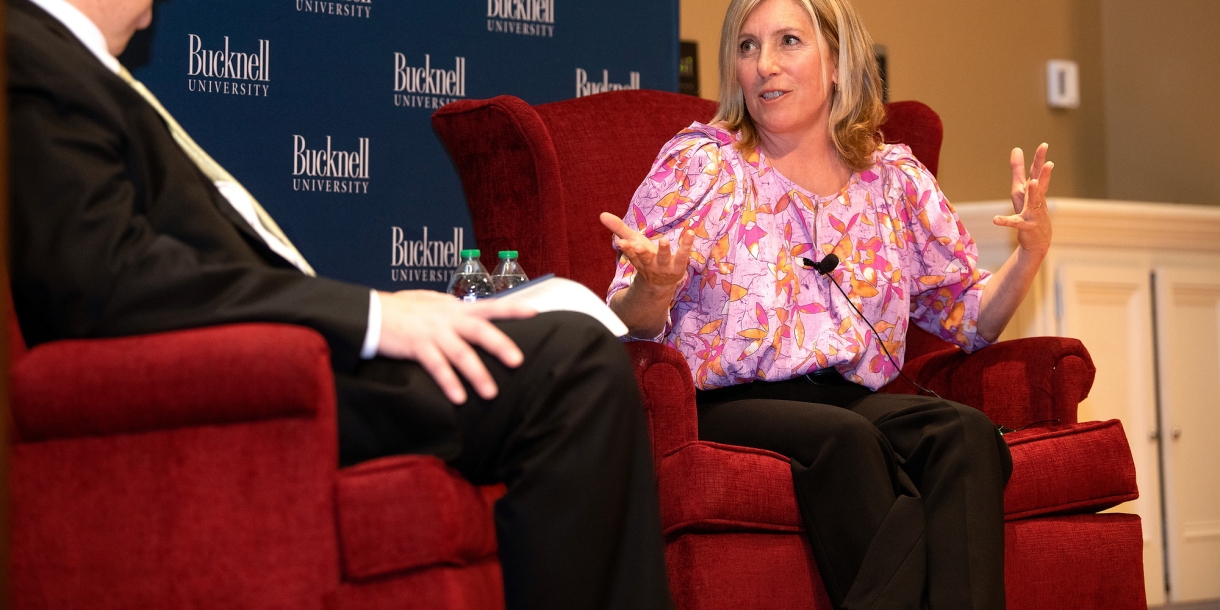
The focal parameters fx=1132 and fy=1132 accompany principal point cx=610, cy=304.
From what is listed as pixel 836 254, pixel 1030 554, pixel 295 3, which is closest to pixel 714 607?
pixel 1030 554

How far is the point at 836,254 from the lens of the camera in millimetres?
2166

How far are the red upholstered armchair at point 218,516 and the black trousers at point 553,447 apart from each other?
6 centimetres

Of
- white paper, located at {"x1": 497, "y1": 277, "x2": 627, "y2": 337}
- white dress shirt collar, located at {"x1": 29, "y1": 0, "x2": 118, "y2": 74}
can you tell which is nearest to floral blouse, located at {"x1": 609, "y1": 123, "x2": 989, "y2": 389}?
white paper, located at {"x1": 497, "y1": 277, "x2": 627, "y2": 337}

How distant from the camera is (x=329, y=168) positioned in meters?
2.73

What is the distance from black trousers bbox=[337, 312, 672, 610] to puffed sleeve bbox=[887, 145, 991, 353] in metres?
1.12

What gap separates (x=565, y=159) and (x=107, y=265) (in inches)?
51.2

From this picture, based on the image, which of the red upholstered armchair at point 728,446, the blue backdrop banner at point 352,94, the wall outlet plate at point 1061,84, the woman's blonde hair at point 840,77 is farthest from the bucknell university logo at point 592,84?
the wall outlet plate at point 1061,84

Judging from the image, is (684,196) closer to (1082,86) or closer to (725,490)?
(725,490)

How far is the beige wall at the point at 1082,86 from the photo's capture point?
12.6 ft

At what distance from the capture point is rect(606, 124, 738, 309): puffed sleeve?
208 centimetres

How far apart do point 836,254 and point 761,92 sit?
1.14 feet

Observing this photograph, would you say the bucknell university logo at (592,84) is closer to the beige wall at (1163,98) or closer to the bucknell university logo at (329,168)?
the bucknell university logo at (329,168)

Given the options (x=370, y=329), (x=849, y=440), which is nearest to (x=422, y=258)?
(x=849, y=440)

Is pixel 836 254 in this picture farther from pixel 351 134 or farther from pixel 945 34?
pixel 945 34
